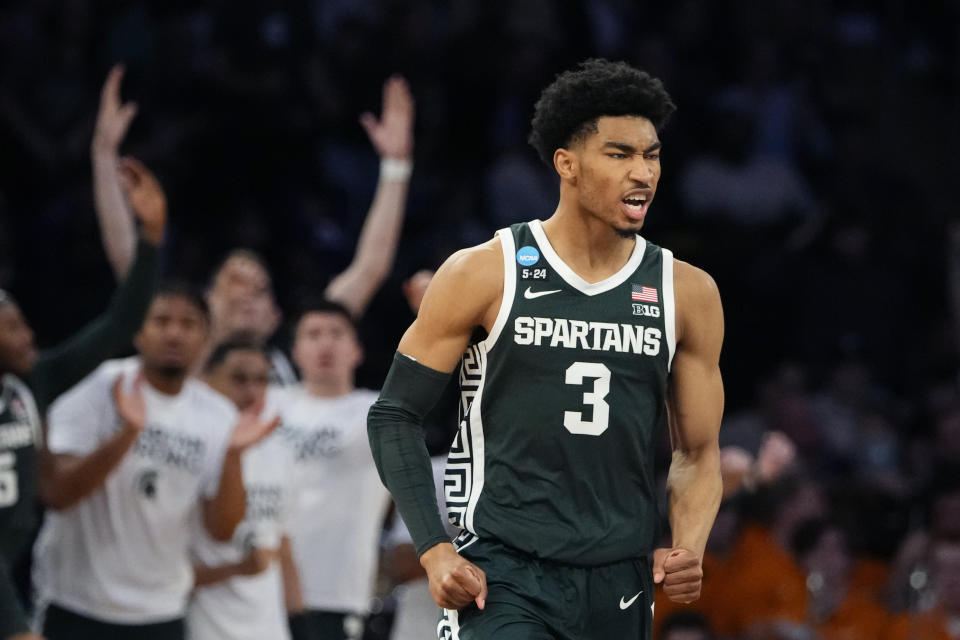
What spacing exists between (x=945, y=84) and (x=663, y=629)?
704cm

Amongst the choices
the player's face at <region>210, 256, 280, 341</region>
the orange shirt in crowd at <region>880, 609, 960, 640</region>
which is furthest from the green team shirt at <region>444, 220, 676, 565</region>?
the orange shirt in crowd at <region>880, 609, 960, 640</region>

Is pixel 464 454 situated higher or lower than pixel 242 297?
lower

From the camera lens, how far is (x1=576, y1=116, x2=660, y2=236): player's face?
3.97 meters

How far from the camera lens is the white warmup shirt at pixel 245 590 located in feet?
21.9

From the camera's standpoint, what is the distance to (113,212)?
24.2ft

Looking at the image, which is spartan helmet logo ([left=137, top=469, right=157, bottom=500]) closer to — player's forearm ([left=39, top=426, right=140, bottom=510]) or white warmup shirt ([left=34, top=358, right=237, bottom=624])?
white warmup shirt ([left=34, top=358, right=237, bottom=624])

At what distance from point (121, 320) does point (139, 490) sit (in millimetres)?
681

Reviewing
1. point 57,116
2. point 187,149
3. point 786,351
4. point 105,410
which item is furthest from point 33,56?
point 786,351

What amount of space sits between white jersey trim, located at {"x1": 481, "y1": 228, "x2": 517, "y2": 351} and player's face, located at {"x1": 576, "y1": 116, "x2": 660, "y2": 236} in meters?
0.23

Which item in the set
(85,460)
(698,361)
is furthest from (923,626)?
(698,361)

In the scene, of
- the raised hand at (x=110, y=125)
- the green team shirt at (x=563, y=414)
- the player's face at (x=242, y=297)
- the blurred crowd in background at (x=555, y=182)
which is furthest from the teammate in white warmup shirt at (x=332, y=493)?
the green team shirt at (x=563, y=414)

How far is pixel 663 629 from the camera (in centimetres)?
714

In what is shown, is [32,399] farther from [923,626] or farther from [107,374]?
[923,626]

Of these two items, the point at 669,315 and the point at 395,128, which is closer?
the point at 669,315
